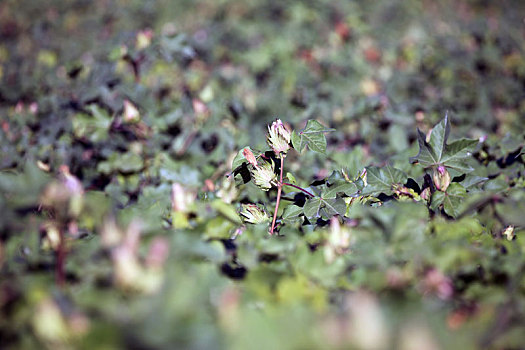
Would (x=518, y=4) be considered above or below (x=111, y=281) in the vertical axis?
above

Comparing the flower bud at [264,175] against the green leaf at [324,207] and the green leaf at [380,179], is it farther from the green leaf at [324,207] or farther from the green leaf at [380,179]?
the green leaf at [380,179]

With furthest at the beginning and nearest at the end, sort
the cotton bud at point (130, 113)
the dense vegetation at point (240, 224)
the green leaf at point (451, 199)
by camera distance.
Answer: the cotton bud at point (130, 113) < the green leaf at point (451, 199) < the dense vegetation at point (240, 224)

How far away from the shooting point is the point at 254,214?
1.24 meters

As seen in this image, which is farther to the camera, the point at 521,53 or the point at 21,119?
the point at 521,53

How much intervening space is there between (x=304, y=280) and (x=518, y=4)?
22.3 feet

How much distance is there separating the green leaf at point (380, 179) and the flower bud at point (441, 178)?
0.11 metres

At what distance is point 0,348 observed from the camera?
679mm

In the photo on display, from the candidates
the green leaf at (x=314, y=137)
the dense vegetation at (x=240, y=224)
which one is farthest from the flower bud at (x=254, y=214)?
the green leaf at (x=314, y=137)

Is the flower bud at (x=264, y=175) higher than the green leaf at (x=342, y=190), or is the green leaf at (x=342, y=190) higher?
the green leaf at (x=342, y=190)

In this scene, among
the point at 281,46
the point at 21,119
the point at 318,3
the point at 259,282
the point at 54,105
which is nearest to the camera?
the point at 259,282

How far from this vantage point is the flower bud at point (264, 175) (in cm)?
120

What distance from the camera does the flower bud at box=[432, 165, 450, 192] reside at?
1.21 metres

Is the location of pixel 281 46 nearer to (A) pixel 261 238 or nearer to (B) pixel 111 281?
(A) pixel 261 238

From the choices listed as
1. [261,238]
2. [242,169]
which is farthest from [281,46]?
[261,238]
